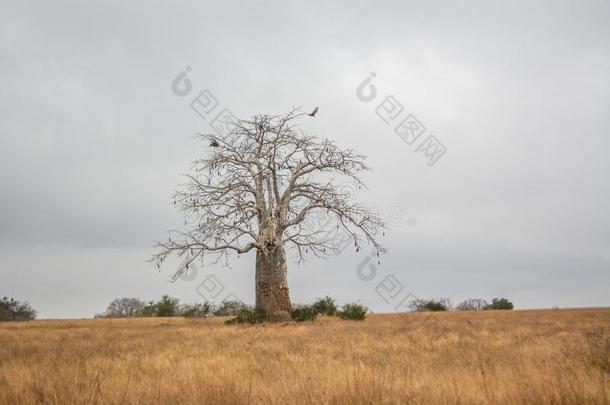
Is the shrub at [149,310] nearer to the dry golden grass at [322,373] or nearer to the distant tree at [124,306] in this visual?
the distant tree at [124,306]

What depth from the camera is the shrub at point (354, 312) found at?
22.1 m

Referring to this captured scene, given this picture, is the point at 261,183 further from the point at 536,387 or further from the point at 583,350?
the point at 536,387

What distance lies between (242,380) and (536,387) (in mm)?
2980

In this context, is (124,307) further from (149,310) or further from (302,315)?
(302,315)

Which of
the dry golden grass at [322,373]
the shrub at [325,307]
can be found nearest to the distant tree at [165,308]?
the shrub at [325,307]

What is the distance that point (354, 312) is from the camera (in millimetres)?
22328

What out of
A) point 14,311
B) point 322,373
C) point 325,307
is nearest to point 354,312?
point 325,307

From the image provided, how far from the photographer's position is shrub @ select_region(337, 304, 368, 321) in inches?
869

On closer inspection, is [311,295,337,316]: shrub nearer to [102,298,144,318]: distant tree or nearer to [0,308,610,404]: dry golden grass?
[0,308,610,404]: dry golden grass

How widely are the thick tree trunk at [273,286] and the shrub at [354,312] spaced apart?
3915 mm

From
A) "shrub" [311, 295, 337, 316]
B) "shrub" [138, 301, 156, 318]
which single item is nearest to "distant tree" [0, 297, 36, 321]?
"shrub" [138, 301, 156, 318]

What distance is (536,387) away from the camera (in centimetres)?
430

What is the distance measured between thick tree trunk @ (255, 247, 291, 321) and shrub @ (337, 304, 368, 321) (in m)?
3.91

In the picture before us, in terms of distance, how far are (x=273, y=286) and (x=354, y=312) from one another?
4.80 m
